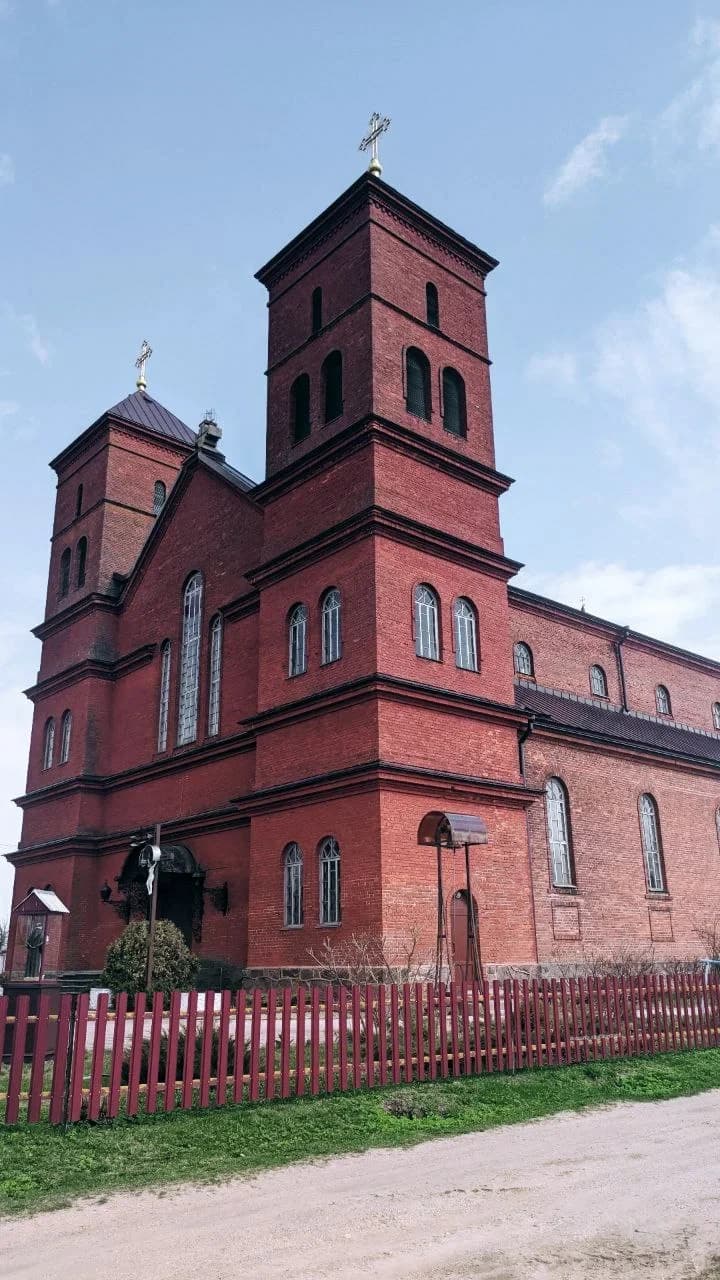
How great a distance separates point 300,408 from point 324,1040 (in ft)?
49.4

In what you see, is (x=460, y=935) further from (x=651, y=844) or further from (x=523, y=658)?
(x=523, y=658)

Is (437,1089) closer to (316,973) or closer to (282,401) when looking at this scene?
(316,973)

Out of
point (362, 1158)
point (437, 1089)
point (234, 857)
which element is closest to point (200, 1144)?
point (362, 1158)

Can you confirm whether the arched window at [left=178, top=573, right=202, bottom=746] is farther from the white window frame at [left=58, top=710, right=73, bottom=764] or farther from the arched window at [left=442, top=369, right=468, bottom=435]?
the arched window at [left=442, top=369, right=468, bottom=435]

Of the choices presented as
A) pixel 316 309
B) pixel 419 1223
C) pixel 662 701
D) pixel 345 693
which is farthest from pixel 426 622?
pixel 662 701

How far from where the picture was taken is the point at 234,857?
2098 centimetres

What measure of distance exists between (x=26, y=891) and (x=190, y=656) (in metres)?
8.99

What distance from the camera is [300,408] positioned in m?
22.4

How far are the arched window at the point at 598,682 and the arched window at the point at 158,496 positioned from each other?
1445 cm

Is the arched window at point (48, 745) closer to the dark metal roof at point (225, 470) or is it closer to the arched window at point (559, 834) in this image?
the dark metal roof at point (225, 470)

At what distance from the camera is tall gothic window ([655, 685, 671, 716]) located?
33072mm

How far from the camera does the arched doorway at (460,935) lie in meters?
16.9

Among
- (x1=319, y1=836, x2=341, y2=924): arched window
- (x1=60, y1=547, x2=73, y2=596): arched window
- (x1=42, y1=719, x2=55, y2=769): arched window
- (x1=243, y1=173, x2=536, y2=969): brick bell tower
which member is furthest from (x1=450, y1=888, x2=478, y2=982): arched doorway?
(x1=60, y1=547, x2=73, y2=596): arched window

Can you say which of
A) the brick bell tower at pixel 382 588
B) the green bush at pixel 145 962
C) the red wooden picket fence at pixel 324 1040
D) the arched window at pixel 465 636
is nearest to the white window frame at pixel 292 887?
the brick bell tower at pixel 382 588
